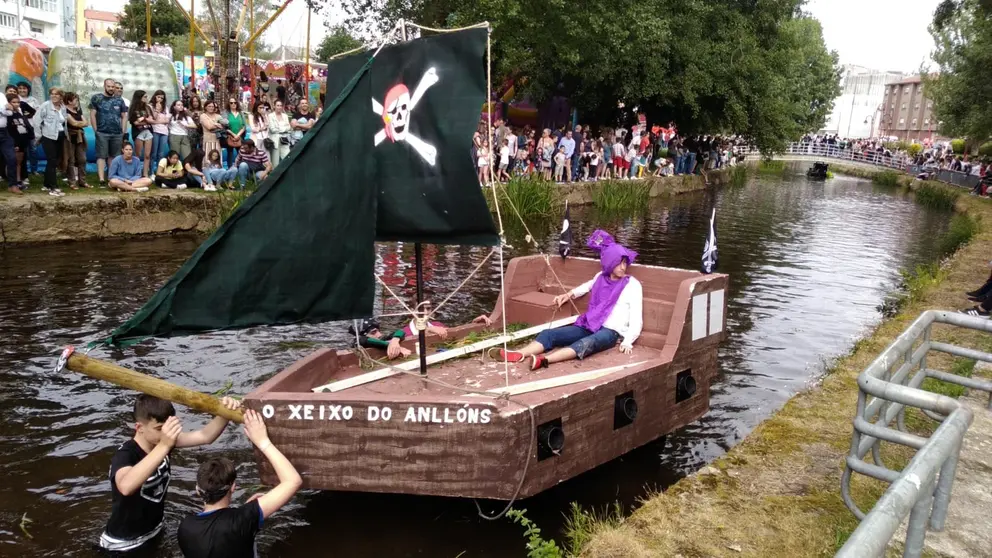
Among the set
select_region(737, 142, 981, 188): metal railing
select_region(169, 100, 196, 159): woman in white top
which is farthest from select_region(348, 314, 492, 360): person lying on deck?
select_region(737, 142, 981, 188): metal railing

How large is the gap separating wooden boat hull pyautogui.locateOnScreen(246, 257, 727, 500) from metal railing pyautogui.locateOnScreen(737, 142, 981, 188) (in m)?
35.0

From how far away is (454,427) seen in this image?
5023 mm

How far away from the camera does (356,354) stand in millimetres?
6758

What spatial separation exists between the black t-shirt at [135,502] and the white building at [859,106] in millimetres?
125430

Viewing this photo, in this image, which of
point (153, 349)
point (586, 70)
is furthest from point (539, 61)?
point (153, 349)

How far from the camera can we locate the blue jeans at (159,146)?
52.6 feet

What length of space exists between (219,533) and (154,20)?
5698 centimetres

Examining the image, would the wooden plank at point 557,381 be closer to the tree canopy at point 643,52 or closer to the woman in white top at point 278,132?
the woman in white top at point 278,132

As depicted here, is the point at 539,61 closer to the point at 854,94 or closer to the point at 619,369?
the point at 619,369

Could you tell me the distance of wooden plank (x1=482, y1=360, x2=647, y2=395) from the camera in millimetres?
5812

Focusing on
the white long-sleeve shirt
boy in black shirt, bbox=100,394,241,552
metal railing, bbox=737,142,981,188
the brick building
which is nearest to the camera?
boy in black shirt, bbox=100,394,241,552

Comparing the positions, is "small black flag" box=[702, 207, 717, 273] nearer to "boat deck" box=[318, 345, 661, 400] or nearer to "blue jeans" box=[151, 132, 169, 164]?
"boat deck" box=[318, 345, 661, 400]

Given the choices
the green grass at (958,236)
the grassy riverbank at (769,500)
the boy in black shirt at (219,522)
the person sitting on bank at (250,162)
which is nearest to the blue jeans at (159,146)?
the person sitting on bank at (250,162)

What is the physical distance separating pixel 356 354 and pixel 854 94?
453 feet
